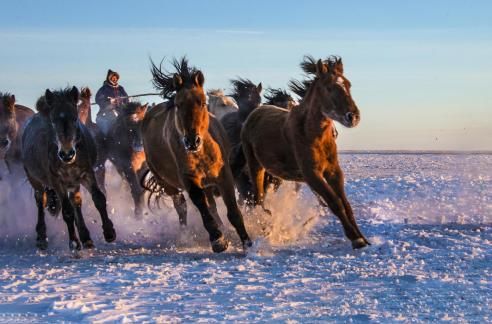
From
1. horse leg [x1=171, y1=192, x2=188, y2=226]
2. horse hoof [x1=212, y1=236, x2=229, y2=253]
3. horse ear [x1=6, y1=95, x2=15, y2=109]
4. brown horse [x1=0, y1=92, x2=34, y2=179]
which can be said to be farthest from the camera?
horse ear [x1=6, y1=95, x2=15, y2=109]

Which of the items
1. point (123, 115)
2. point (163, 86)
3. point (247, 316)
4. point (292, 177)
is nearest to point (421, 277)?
point (247, 316)

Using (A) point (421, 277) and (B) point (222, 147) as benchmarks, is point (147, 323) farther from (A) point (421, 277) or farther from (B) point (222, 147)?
(B) point (222, 147)

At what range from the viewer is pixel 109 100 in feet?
52.6

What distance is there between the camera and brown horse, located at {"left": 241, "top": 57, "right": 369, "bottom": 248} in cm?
923

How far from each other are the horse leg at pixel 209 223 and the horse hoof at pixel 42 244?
9.22 ft

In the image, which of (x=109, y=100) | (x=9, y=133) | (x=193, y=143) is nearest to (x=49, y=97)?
(x=193, y=143)

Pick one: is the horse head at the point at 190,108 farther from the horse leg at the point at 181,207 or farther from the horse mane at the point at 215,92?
the horse mane at the point at 215,92

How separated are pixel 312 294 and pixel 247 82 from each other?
731 cm

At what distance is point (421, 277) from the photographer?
7.18m

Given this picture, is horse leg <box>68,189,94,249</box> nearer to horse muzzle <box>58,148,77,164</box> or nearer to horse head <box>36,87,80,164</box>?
horse head <box>36,87,80,164</box>

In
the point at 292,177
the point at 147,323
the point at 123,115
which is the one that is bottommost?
the point at 147,323

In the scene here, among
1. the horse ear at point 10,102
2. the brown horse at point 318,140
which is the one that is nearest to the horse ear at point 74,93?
the brown horse at point 318,140

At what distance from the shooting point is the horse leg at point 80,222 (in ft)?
31.5

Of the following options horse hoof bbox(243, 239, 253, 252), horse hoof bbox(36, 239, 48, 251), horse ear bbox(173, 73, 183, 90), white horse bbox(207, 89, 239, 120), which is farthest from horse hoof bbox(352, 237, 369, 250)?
white horse bbox(207, 89, 239, 120)
